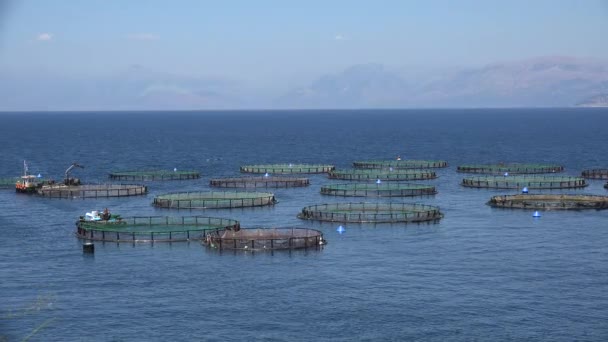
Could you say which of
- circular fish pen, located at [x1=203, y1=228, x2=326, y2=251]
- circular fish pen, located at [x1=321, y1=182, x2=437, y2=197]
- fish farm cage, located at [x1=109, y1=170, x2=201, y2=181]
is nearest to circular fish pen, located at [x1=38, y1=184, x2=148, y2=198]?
fish farm cage, located at [x1=109, y1=170, x2=201, y2=181]

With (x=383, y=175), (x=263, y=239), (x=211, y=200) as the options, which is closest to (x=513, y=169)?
(x=383, y=175)

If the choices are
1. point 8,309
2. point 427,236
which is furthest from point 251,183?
point 8,309

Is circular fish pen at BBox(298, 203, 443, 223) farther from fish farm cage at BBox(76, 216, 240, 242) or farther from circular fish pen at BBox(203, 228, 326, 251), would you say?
circular fish pen at BBox(203, 228, 326, 251)

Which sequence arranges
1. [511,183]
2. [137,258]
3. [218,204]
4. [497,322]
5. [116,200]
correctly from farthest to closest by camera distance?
[511,183], [116,200], [218,204], [137,258], [497,322]

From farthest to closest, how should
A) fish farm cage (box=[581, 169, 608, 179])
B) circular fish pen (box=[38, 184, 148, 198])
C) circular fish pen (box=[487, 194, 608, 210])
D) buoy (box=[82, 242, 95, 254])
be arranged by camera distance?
fish farm cage (box=[581, 169, 608, 179])
circular fish pen (box=[38, 184, 148, 198])
circular fish pen (box=[487, 194, 608, 210])
buoy (box=[82, 242, 95, 254])

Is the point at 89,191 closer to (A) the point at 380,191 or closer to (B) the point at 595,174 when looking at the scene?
(A) the point at 380,191

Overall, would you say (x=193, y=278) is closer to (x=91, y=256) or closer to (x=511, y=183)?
(x=91, y=256)

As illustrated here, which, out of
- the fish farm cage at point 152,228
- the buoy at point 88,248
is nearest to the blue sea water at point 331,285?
the buoy at point 88,248
